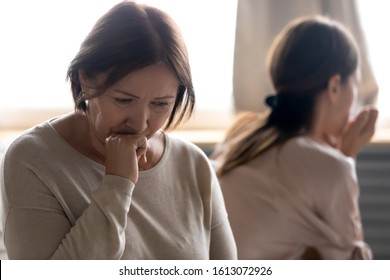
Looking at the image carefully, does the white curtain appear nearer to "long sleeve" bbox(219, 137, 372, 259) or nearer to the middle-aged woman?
"long sleeve" bbox(219, 137, 372, 259)

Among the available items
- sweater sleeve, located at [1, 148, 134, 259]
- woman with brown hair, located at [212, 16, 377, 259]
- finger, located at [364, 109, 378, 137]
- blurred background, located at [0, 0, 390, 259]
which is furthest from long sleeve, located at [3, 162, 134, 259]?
finger, located at [364, 109, 378, 137]

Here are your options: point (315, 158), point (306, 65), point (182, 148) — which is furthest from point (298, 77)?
point (182, 148)

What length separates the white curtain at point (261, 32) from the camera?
1432 millimetres

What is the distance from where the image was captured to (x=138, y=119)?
94 centimetres

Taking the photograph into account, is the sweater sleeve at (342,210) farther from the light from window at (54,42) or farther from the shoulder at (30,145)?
the shoulder at (30,145)

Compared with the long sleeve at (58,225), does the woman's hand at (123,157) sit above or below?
above

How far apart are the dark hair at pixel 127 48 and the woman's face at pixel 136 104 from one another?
0.01m

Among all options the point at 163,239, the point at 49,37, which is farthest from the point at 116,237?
the point at 49,37

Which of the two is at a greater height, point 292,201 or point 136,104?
point 136,104

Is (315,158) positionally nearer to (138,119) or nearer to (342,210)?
(342,210)

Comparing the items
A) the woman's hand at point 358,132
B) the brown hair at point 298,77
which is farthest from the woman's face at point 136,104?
the woman's hand at point 358,132

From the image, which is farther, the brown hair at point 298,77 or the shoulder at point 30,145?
the brown hair at point 298,77

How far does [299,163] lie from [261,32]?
321 mm
